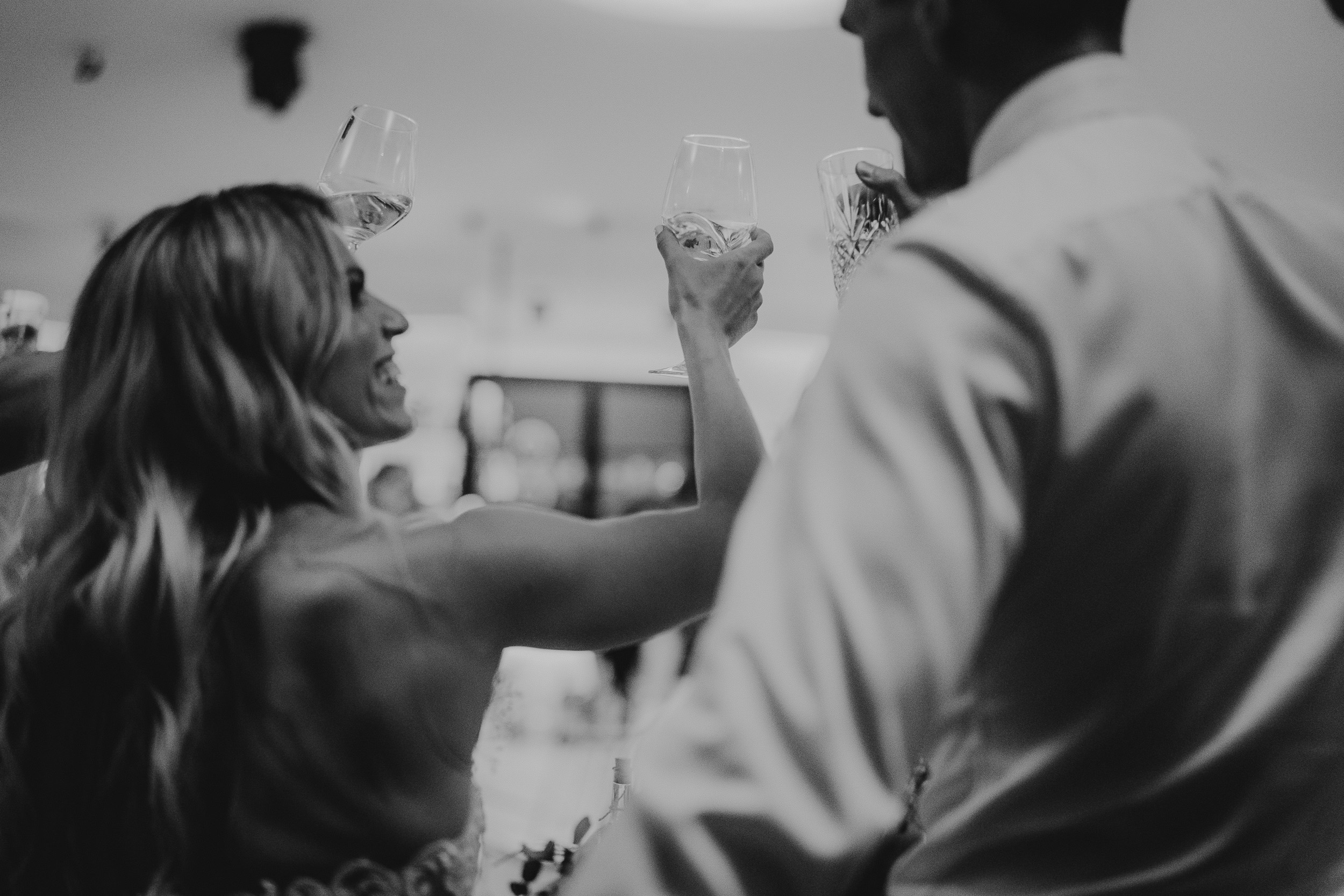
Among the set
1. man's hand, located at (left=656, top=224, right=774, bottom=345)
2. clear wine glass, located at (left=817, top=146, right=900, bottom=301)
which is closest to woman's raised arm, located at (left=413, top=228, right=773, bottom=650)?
man's hand, located at (left=656, top=224, right=774, bottom=345)

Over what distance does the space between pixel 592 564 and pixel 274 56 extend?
3886 millimetres

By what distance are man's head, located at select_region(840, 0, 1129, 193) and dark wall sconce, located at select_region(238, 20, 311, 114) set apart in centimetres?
391

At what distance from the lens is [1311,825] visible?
562 mm

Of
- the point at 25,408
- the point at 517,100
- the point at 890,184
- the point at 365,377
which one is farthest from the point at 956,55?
the point at 517,100

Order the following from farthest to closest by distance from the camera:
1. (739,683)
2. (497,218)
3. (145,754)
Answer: (497,218) → (145,754) → (739,683)

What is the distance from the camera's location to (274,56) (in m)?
4.12

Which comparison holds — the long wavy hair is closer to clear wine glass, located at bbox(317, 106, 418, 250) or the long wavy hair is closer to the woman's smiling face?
the woman's smiling face

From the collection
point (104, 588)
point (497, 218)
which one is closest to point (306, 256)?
point (104, 588)

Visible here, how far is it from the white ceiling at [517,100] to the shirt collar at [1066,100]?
11.1 feet

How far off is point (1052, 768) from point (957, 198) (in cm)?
29

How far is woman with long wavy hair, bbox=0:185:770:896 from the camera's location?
0.91 metres

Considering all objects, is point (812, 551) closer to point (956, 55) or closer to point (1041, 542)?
point (1041, 542)

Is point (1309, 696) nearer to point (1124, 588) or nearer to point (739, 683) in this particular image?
point (1124, 588)

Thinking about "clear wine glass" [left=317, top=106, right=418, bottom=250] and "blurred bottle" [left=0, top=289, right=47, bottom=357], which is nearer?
"clear wine glass" [left=317, top=106, right=418, bottom=250]
